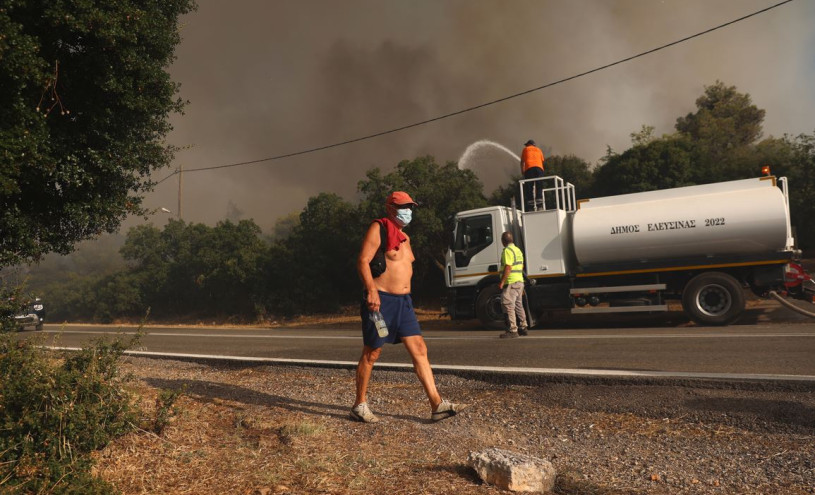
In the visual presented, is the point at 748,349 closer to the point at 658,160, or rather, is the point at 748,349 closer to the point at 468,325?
the point at 468,325

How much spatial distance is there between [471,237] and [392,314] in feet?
29.4

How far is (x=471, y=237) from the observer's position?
13.6 metres

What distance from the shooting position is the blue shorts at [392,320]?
4.80m

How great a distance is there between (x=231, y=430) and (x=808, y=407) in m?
4.60

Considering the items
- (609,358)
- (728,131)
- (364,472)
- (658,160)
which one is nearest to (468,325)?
(609,358)

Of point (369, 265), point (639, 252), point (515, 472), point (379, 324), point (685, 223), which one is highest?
point (685, 223)

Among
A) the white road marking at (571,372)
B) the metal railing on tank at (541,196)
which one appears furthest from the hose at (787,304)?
the white road marking at (571,372)

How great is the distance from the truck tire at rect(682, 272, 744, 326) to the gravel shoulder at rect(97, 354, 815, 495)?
23.2ft

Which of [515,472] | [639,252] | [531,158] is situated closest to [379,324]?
[515,472]

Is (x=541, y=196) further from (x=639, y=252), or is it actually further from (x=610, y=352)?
(x=610, y=352)

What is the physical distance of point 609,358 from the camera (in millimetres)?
7449

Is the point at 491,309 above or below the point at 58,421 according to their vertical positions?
above

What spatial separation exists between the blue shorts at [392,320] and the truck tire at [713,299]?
909 centimetres

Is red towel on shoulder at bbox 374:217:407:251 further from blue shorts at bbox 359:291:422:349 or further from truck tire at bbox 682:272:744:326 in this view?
truck tire at bbox 682:272:744:326
